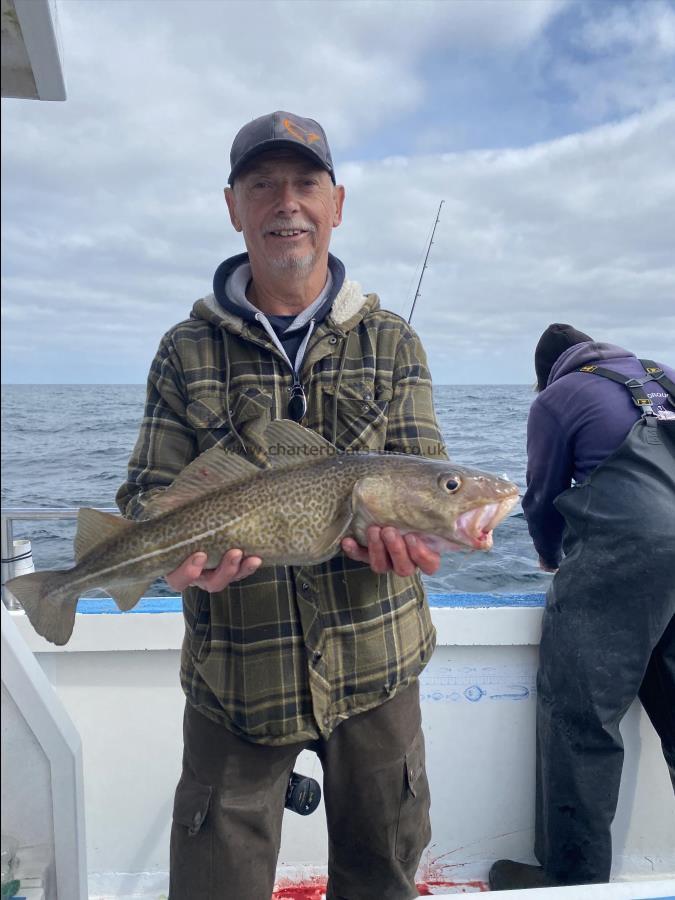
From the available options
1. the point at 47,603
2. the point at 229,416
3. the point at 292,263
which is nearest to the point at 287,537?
the point at 229,416

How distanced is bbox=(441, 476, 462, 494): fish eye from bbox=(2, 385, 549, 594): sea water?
0.18 meters

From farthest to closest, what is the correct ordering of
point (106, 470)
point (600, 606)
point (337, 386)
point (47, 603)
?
point (106, 470)
point (600, 606)
point (337, 386)
point (47, 603)

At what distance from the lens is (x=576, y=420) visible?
13.8 ft

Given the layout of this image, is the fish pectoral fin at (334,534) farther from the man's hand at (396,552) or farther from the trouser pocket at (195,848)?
the trouser pocket at (195,848)

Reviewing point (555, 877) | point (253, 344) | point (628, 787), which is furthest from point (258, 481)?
point (628, 787)

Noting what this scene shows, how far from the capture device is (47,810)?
1.89 m

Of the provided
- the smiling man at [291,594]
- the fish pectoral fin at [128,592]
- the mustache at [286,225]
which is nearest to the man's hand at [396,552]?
the smiling man at [291,594]

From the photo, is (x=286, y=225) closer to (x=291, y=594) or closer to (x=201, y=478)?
(x=201, y=478)

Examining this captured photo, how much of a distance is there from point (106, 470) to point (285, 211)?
49.7 feet

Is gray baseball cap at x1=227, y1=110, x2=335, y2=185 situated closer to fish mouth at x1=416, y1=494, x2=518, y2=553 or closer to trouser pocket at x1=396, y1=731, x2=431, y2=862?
fish mouth at x1=416, y1=494, x2=518, y2=553

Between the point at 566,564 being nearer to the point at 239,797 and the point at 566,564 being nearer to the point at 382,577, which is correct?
the point at 382,577

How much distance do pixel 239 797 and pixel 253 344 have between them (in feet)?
6.34

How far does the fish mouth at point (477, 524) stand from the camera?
2660mm

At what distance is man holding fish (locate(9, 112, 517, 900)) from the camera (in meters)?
2.68
